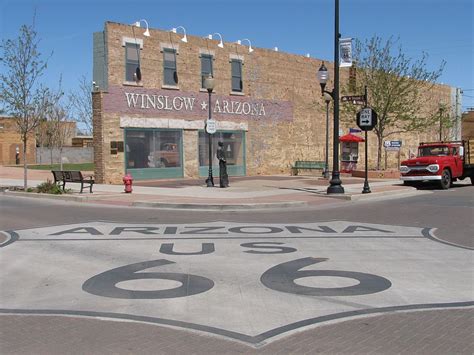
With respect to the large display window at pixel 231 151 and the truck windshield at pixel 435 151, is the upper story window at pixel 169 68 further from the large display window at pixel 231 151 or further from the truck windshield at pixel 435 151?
the truck windshield at pixel 435 151

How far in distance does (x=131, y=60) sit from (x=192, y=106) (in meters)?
4.39

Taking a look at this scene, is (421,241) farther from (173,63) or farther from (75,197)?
(173,63)

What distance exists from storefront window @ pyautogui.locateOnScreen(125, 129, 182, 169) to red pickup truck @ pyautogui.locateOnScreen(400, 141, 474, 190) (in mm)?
11794

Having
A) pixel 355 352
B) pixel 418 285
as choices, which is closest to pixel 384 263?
pixel 418 285

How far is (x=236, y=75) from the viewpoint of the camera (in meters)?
31.9

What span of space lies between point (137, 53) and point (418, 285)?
882 inches

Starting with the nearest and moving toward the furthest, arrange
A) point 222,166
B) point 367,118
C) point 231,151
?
point 367,118, point 222,166, point 231,151

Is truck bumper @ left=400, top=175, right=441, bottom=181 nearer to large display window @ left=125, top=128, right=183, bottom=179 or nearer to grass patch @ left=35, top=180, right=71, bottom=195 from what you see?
large display window @ left=125, top=128, right=183, bottom=179

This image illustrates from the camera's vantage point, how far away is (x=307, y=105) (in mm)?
36969

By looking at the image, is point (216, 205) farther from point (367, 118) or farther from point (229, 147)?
point (229, 147)

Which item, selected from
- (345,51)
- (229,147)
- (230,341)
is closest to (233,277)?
(230,341)

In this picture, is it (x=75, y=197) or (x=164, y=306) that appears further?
(x=75, y=197)

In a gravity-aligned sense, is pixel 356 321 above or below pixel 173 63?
below

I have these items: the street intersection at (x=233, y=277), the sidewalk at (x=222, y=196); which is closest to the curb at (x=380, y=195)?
the sidewalk at (x=222, y=196)
